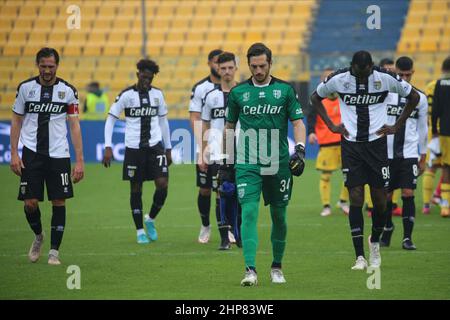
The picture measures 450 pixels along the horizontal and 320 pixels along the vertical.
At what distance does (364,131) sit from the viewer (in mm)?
10758

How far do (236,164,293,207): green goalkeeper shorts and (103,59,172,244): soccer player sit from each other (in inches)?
151

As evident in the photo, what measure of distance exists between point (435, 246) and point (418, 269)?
6.45 ft

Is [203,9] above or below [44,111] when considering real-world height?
above

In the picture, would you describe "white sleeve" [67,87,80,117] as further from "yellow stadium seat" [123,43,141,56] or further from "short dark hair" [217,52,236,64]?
"yellow stadium seat" [123,43,141,56]

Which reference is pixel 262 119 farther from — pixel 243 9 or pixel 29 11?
pixel 29 11

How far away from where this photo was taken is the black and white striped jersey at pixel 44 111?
11164mm

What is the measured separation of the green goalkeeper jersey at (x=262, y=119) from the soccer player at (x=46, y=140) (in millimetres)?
Result: 2243

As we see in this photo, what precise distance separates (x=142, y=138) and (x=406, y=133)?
3422mm

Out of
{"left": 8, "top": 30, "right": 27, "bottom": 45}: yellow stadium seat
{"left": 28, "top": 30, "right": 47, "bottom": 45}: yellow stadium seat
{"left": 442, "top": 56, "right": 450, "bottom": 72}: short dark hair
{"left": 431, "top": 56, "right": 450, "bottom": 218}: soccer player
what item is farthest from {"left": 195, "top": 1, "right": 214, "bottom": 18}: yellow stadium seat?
{"left": 442, "top": 56, "right": 450, "bottom": 72}: short dark hair

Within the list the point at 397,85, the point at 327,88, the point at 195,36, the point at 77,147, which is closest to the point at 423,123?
the point at 397,85

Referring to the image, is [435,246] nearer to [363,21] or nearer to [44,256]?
[44,256]

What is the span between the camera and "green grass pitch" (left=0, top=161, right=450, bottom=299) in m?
9.30
